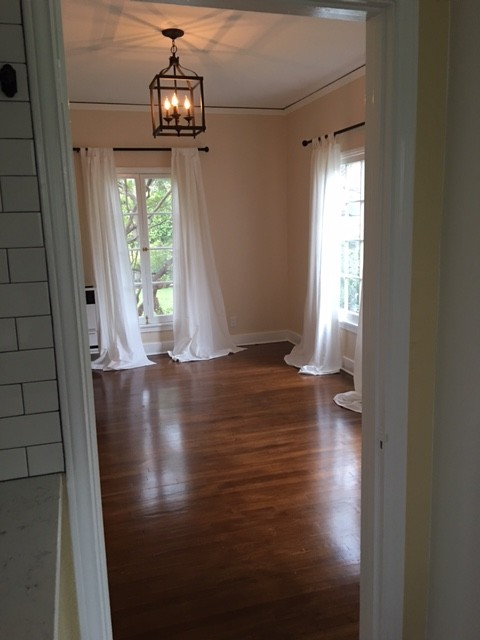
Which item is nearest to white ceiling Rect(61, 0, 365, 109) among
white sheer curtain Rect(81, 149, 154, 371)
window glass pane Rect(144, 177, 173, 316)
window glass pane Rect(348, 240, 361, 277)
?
white sheer curtain Rect(81, 149, 154, 371)

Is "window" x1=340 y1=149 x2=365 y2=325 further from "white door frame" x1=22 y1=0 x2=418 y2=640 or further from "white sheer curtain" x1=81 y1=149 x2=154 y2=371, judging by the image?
"white door frame" x1=22 y1=0 x2=418 y2=640

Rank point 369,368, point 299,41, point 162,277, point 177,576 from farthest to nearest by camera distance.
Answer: point 162,277 → point 299,41 → point 177,576 → point 369,368

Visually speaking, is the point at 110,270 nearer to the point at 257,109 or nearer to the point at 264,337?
the point at 264,337

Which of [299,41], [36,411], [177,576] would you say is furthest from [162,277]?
[36,411]

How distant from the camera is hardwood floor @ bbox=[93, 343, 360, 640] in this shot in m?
2.02

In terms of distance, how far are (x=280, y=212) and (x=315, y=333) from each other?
172cm

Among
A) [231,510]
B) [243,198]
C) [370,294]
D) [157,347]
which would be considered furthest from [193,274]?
[370,294]

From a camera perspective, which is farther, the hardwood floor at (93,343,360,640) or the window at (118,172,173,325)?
the window at (118,172,173,325)

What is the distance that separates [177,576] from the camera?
223 centimetres

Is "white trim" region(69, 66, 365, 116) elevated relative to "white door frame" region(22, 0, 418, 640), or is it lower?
elevated

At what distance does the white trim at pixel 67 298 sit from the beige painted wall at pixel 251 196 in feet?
14.9

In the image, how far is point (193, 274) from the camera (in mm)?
5551

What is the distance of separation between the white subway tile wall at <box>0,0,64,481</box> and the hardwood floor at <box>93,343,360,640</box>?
1.18m

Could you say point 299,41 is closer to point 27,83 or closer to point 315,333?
point 315,333
